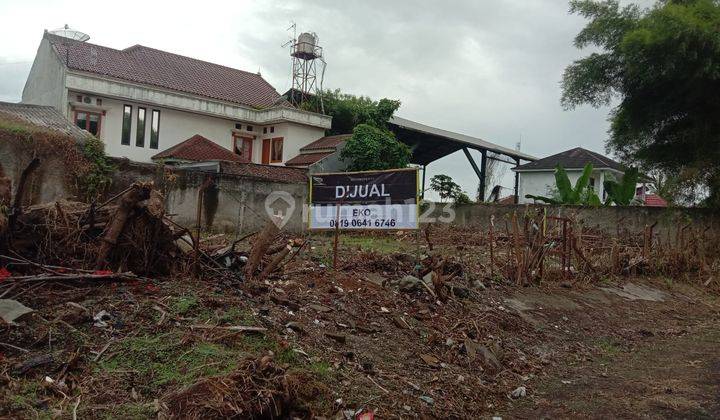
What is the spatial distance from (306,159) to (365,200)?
20.8m

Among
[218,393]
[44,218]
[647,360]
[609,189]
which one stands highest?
[609,189]

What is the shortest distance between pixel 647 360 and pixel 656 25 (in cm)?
1117

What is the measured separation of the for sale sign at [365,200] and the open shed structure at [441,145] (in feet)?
76.6

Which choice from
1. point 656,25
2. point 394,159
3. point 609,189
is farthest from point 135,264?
point 394,159

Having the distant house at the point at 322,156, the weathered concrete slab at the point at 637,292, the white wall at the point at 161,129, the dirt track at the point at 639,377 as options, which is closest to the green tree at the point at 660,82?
the weathered concrete slab at the point at 637,292

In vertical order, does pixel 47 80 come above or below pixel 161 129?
above

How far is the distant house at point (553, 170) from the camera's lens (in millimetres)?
33375

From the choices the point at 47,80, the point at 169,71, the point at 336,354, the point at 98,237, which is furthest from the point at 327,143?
the point at 336,354

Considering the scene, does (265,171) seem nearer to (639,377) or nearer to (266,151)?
(266,151)

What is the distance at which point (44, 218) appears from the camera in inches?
241

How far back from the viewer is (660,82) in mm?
16594

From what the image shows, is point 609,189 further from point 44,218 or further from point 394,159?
point 44,218

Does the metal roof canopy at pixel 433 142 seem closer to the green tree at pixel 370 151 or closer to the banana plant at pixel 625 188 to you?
the green tree at pixel 370 151

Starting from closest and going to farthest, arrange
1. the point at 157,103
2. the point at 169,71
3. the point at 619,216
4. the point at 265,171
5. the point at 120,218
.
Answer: the point at 120,218 → the point at 619,216 → the point at 265,171 → the point at 157,103 → the point at 169,71
